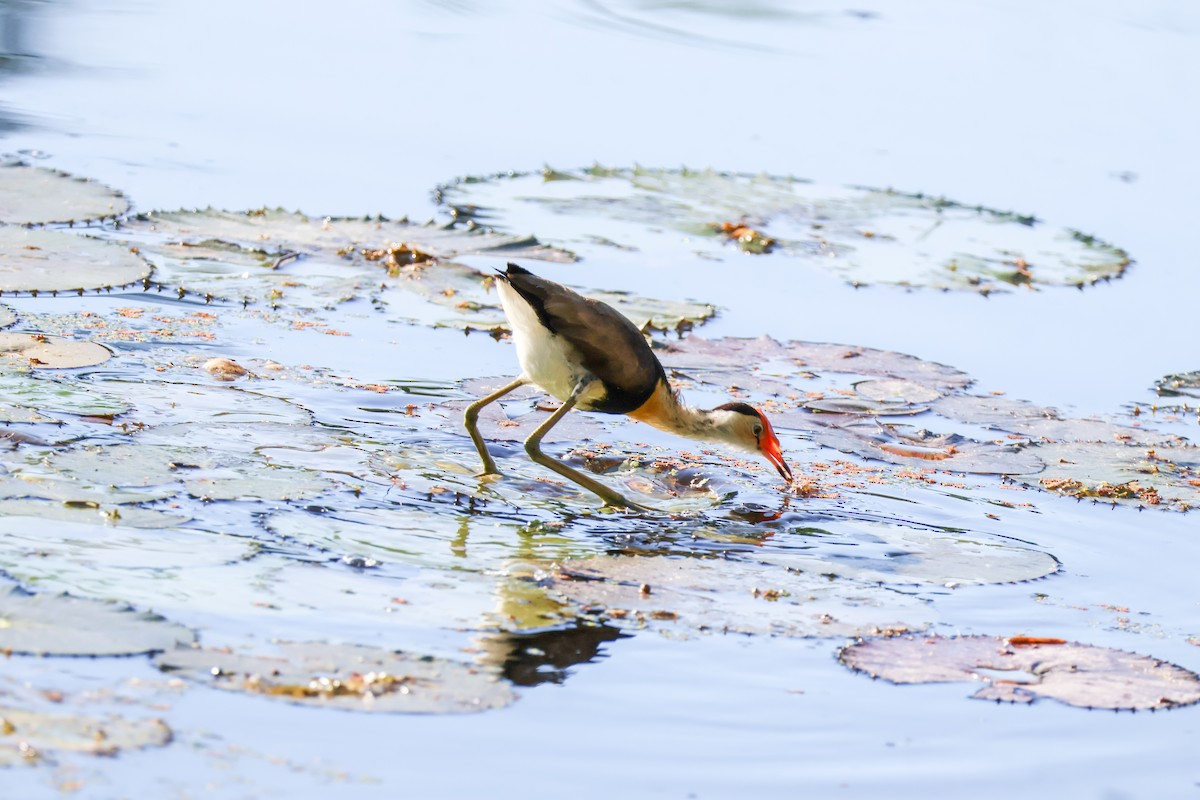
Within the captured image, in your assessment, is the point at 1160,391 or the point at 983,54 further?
the point at 983,54

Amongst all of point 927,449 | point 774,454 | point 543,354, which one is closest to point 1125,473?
point 927,449

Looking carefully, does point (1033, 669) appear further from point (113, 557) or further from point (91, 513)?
point (91, 513)

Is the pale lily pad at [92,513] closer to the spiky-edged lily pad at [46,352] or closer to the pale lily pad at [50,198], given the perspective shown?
the spiky-edged lily pad at [46,352]

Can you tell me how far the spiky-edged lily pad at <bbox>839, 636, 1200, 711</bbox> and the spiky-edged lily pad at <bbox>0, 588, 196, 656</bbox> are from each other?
2.08m

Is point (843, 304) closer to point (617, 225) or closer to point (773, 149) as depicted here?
point (617, 225)

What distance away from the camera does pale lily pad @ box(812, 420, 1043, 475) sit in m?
6.88

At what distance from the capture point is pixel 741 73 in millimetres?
14562

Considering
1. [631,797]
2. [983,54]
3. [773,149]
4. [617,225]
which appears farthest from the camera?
[983,54]

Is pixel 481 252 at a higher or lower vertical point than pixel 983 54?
lower

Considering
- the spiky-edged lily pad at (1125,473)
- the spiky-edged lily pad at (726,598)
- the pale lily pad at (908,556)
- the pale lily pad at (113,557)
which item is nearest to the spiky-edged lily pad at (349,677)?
the pale lily pad at (113,557)

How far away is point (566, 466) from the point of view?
253 inches

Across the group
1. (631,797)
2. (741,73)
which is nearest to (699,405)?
(631,797)

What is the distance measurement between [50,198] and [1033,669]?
21.1 ft

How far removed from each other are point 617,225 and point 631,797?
6773 mm
